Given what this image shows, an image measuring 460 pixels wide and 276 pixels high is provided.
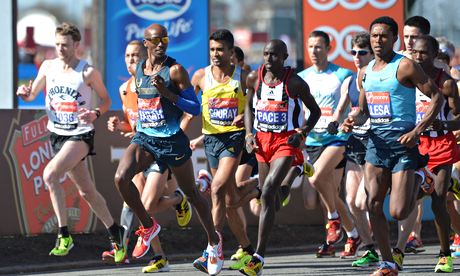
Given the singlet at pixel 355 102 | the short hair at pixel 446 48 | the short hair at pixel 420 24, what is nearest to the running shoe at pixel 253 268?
the singlet at pixel 355 102

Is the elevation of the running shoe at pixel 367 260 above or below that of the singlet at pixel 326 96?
below

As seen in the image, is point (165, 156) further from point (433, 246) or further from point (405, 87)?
point (433, 246)

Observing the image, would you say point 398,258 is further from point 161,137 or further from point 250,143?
point 161,137

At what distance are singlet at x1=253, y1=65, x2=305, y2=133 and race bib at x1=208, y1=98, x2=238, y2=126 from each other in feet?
2.26

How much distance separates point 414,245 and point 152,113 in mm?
4185

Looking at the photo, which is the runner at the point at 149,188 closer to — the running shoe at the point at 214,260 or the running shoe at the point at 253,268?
the running shoe at the point at 214,260

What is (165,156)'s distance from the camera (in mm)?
12328

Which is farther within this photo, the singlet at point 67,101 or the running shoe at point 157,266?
the singlet at point 67,101

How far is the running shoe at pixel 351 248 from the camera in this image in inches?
572

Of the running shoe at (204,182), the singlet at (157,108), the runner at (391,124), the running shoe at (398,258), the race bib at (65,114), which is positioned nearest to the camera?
the runner at (391,124)

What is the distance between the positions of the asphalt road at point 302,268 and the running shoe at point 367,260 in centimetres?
9

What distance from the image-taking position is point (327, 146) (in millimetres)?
14797

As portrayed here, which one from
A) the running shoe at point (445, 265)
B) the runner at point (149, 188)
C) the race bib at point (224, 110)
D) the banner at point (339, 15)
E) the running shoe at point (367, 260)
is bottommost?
the running shoe at point (367, 260)

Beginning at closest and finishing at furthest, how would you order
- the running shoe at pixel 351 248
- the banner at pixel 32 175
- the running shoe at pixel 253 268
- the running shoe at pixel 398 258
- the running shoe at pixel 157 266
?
1. the running shoe at pixel 253 268
2. the running shoe at pixel 398 258
3. the running shoe at pixel 157 266
4. the running shoe at pixel 351 248
5. the banner at pixel 32 175
